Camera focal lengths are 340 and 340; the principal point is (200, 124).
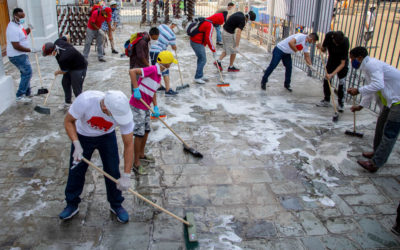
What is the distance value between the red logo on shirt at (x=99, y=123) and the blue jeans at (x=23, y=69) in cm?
450

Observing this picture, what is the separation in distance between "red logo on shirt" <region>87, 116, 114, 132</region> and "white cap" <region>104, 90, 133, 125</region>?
0.28 meters

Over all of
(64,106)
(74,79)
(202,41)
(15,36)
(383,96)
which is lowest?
(64,106)

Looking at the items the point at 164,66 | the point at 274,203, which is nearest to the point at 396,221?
the point at 274,203

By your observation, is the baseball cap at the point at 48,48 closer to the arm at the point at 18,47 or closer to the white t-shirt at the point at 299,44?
the arm at the point at 18,47

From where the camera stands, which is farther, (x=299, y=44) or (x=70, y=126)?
(x=299, y=44)

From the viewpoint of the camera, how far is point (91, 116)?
3.17 meters

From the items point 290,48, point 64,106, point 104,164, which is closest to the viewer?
point 104,164

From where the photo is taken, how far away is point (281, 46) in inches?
301

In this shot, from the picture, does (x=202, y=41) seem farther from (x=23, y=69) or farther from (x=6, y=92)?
(x=6, y=92)

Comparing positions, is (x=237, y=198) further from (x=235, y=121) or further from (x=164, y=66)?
(x=235, y=121)

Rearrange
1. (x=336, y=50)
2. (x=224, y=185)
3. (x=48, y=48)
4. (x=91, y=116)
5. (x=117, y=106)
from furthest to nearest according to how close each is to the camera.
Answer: (x=336, y=50), (x=48, y=48), (x=224, y=185), (x=91, y=116), (x=117, y=106)

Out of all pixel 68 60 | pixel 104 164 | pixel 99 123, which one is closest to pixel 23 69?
pixel 68 60

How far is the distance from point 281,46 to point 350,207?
459 centimetres

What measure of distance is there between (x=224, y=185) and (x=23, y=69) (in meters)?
4.96
